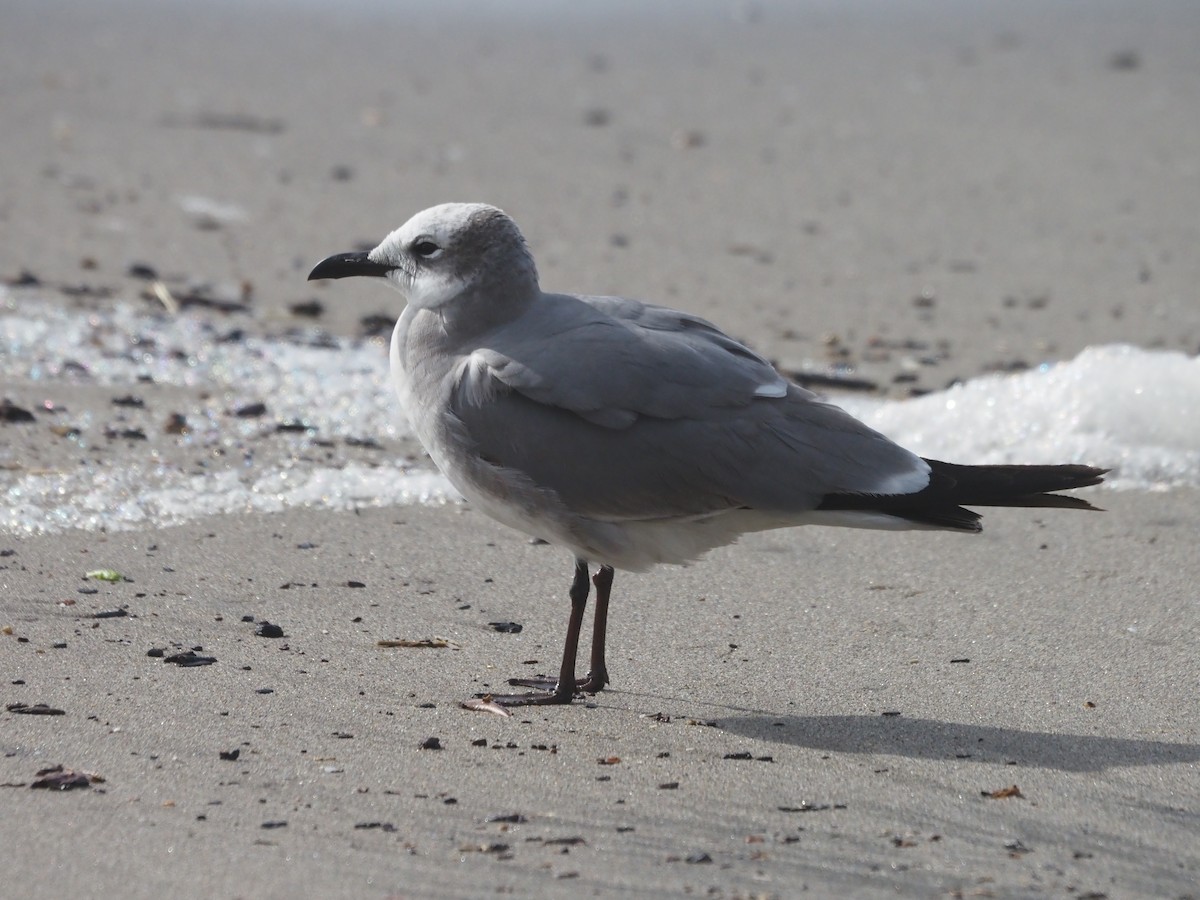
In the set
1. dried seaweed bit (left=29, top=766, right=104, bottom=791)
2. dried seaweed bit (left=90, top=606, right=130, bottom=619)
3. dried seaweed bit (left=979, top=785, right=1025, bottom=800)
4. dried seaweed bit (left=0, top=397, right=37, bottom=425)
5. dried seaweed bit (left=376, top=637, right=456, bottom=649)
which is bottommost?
dried seaweed bit (left=29, top=766, right=104, bottom=791)

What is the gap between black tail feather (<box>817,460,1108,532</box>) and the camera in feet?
12.0

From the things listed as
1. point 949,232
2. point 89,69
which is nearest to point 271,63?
point 89,69

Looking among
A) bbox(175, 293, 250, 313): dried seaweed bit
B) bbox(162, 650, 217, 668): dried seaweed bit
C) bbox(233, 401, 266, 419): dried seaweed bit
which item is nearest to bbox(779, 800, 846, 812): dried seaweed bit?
bbox(162, 650, 217, 668): dried seaweed bit

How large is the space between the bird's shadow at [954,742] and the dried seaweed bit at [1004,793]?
15cm

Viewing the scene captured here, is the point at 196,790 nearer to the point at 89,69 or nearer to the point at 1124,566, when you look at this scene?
the point at 1124,566

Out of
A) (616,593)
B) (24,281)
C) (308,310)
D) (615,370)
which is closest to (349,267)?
(615,370)

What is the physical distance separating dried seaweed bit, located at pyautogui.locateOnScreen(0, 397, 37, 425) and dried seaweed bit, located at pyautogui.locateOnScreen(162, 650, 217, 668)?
1944 mm

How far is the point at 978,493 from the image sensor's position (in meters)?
3.65

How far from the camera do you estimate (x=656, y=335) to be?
382 centimetres

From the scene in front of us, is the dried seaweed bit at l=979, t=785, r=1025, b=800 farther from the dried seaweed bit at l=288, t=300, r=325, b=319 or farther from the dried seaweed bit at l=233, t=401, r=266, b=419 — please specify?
the dried seaweed bit at l=288, t=300, r=325, b=319

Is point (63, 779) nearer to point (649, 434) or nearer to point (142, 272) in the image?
point (649, 434)

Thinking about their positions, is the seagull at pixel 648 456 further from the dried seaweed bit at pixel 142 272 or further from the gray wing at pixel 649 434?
the dried seaweed bit at pixel 142 272

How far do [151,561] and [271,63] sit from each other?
792 cm

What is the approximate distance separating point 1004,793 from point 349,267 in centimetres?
206
